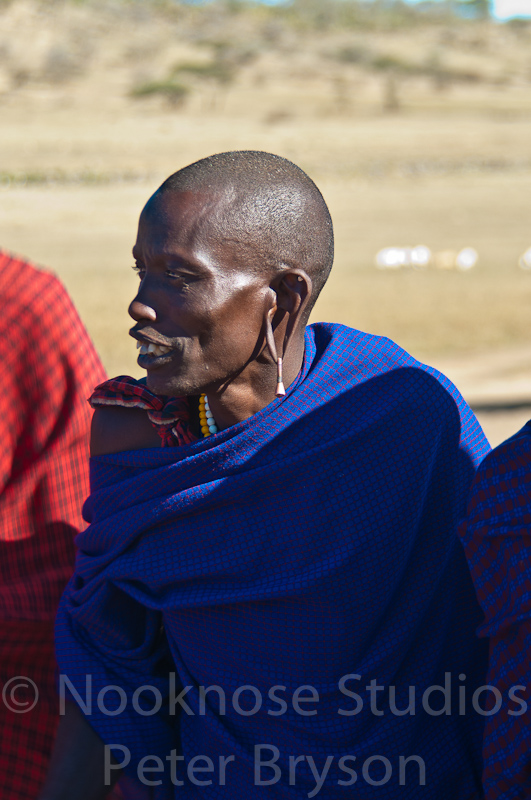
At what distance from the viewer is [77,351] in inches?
86.9

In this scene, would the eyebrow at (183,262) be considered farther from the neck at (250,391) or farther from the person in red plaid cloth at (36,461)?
the person in red plaid cloth at (36,461)

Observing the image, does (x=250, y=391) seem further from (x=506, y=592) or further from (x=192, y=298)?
(x=506, y=592)

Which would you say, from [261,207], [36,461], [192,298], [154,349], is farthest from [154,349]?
[36,461]

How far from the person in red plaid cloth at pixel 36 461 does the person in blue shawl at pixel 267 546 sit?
0.75 ft

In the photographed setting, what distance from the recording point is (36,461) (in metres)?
2.18

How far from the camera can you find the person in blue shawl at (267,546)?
179 cm

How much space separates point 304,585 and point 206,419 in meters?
0.43

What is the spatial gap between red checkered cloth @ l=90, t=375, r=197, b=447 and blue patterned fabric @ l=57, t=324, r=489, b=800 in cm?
7

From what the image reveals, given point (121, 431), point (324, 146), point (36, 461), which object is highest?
point (324, 146)

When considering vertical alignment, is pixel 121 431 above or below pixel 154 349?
below

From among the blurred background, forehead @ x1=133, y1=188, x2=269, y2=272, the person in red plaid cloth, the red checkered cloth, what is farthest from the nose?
the blurred background

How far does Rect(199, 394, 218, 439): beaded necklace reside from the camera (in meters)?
1.96

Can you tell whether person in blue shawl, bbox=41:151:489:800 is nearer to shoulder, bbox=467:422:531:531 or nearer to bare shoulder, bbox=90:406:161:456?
bare shoulder, bbox=90:406:161:456

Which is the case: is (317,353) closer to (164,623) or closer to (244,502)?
(244,502)
